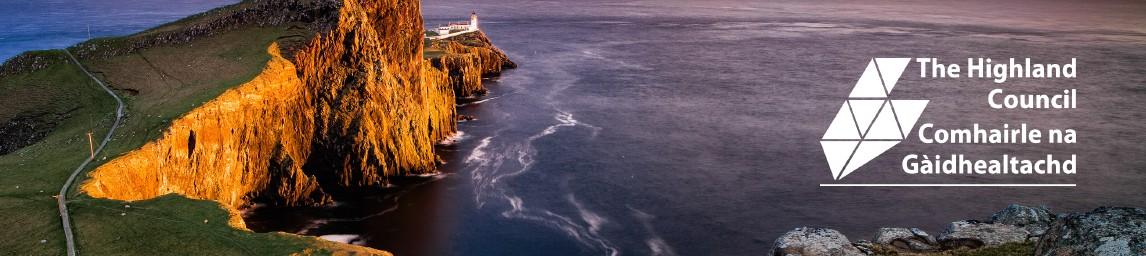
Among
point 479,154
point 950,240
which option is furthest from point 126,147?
point 950,240

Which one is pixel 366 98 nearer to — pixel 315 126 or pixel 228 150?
pixel 315 126

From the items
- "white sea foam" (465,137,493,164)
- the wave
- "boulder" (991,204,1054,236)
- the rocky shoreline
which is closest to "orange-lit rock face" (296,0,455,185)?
"white sea foam" (465,137,493,164)

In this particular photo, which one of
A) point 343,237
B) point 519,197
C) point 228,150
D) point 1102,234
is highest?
point 1102,234

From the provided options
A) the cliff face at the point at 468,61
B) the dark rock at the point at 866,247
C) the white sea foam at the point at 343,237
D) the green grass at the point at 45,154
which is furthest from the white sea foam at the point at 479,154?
the dark rock at the point at 866,247

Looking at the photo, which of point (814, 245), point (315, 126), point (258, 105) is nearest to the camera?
point (814, 245)

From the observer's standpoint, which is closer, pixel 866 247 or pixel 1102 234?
pixel 1102 234

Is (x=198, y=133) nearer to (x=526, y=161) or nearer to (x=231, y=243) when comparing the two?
(x=231, y=243)

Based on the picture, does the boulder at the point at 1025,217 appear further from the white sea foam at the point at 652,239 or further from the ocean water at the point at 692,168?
the white sea foam at the point at 652,239
